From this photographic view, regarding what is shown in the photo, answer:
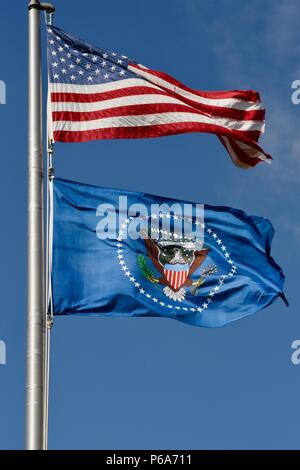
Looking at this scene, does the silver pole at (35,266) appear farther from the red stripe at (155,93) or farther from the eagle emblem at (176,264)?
the eagle emblem at (176,264)

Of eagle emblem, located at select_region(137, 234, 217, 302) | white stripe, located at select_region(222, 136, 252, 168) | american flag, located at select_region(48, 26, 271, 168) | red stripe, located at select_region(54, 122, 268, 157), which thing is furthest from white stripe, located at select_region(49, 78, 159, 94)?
eagle emblem, located at select_region(137, 234, 217, 302)

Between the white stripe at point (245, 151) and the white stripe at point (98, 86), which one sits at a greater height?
the white stripe at point (98, 86)

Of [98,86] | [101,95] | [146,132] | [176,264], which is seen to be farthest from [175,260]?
[98,86]

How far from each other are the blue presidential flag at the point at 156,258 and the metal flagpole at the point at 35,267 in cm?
179

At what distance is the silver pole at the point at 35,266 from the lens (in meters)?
18.4

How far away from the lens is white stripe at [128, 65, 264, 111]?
2358cm

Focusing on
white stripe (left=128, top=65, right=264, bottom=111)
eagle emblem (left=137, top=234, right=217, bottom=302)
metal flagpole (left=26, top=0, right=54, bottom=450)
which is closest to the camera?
→ metal flagpole (left=26, top=0, right=54, bottom=450)

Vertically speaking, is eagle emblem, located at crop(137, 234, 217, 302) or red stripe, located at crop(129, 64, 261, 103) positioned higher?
red stripe, located at crop(129, 64, 261, 103)

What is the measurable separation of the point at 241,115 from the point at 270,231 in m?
2.18

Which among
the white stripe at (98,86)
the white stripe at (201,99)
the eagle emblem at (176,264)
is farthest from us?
the white stripe at (201,99)

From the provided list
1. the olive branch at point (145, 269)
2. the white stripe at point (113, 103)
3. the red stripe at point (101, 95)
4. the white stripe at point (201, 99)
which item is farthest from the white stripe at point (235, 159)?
the olive branch at point (145, 269)

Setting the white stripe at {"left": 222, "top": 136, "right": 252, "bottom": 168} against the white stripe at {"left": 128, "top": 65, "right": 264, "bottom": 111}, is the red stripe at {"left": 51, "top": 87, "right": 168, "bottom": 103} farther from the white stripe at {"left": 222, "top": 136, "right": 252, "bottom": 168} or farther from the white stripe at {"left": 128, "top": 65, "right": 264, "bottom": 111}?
the white stripe at {"left": 222, "top": 136, "right": 252, "bottom": 168}

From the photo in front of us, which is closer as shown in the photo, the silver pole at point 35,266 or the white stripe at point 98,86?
the silver pole at point 35,266

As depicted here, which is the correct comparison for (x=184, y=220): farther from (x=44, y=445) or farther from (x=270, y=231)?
(x=44, y=445)
